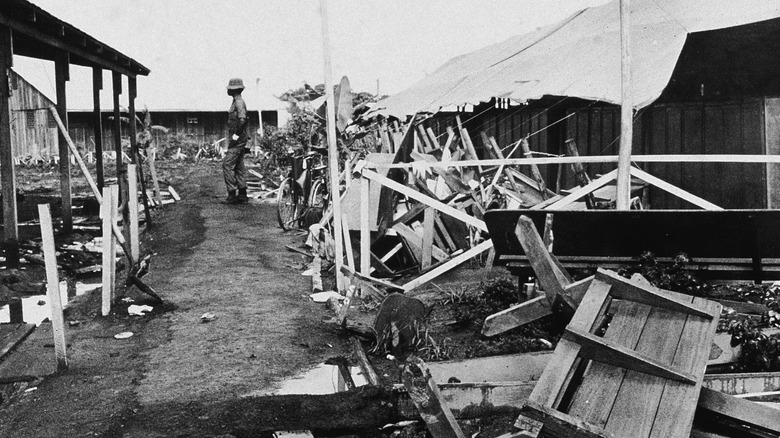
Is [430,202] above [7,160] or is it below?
below

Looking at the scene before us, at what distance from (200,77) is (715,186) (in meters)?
38.7

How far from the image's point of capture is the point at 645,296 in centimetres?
428

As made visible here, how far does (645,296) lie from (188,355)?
11.2 feet

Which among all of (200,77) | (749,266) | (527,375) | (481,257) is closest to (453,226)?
(481,257)

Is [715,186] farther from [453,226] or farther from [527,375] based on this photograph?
[527,375]

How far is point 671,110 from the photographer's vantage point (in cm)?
1034

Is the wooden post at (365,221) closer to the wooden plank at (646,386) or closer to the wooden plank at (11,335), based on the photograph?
the wooden plank at (11,335)

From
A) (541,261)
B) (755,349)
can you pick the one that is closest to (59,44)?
(541,261)

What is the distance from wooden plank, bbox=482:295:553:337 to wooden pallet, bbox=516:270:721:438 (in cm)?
119

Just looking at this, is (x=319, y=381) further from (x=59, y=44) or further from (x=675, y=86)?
(x=59, y=44)

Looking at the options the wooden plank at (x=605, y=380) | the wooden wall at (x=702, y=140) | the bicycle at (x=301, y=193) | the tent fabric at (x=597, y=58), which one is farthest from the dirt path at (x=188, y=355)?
the wooden wall at (x=702, y=140)

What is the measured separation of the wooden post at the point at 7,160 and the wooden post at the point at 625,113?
719cm

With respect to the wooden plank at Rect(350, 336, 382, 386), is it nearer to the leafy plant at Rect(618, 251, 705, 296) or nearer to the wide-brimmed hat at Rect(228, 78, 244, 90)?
the leafy plant at Rect(618, 251, 705, 296)

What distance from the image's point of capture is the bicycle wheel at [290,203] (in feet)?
43.1
